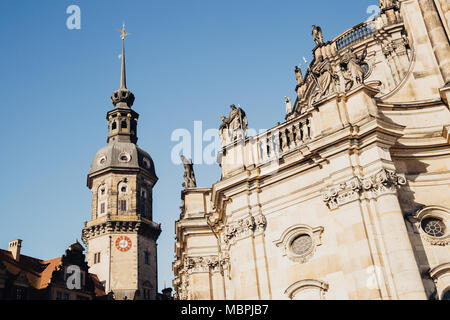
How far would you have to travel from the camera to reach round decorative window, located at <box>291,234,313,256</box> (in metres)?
17.3

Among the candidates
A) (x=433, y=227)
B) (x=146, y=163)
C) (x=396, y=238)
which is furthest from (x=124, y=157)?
(x=396, y=238)

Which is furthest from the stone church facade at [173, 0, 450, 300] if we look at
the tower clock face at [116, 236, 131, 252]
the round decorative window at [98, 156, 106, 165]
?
the round decorative window at [98, 156, 106, 165]

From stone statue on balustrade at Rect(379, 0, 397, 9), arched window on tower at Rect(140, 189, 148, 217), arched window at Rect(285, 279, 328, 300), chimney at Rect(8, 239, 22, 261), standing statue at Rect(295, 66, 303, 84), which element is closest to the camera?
arched window at Rect(285, 279, 328, 300)

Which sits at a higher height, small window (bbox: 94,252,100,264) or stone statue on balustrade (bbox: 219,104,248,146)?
small window (bbox: 94,252,100,264)

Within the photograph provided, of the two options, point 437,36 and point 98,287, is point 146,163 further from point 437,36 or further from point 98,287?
point 437,36

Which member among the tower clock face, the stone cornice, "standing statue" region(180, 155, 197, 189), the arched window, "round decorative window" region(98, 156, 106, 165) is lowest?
the arched window

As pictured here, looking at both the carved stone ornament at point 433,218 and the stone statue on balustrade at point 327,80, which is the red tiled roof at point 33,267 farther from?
the carved stone ornament at point 433,218

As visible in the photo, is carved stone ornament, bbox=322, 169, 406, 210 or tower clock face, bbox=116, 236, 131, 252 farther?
tower clock face, bbox=116, 236, 131, 252

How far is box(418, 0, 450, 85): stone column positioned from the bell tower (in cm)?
4215

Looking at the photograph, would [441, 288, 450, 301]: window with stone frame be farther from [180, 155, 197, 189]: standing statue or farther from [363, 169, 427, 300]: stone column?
[180, 155, 197, 189]: standing statue

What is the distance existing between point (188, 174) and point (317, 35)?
42.1 ft

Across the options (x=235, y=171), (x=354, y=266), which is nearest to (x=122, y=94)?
(x=235, y=171)

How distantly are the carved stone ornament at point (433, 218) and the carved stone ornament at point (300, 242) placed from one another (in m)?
3.15
